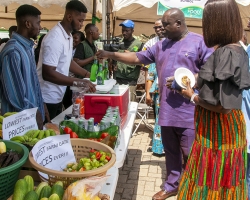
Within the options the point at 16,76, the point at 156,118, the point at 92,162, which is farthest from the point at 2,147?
the point at 156,118

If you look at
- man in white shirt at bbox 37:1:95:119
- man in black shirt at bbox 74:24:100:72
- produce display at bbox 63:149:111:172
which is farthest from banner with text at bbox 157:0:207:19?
produce display at bbox 63:149:111:172

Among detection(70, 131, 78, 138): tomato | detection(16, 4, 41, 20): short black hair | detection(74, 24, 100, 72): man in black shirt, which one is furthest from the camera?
detection(74, 24, 100, 72): man in black shirt

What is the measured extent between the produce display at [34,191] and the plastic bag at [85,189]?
0.05m

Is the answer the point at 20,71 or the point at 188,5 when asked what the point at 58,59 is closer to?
the point at 20,71

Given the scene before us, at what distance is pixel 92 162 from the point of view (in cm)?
171

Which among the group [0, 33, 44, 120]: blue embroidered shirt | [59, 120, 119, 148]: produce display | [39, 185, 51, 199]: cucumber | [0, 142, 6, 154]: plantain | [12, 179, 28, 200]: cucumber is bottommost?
[59, 120, 119, 148]: produce display

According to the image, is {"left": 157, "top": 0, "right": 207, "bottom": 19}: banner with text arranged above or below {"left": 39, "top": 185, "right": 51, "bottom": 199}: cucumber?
above

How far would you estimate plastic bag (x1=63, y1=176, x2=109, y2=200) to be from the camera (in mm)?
1330

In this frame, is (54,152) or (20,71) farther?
(20,71)

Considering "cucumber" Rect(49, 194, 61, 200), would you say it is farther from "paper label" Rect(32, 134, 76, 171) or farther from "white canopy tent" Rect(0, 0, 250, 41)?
"white canopy tent" Rect(0, 0, 250, 41)

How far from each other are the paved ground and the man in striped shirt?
5.06 feet

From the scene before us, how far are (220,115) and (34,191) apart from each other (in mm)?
1212

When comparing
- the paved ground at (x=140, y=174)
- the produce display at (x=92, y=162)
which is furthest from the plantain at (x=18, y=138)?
the paved ground at (x=140, y=174)

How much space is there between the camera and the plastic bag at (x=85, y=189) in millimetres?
1330
